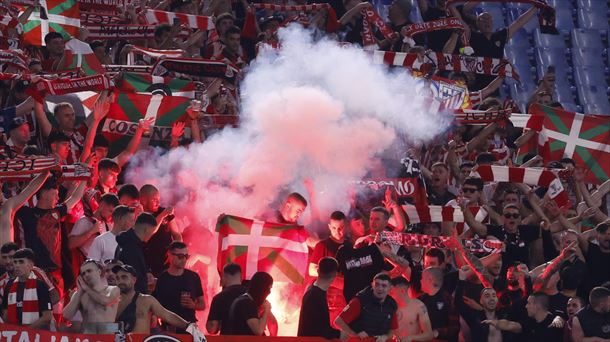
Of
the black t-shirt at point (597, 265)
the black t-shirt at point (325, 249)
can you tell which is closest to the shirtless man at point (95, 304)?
the black t-shirt at point (325, 249)

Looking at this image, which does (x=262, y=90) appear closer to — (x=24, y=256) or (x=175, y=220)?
(x=175, y=220)

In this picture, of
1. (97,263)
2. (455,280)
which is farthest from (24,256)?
(455,280)

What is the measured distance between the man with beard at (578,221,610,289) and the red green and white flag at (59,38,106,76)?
5.19 metres

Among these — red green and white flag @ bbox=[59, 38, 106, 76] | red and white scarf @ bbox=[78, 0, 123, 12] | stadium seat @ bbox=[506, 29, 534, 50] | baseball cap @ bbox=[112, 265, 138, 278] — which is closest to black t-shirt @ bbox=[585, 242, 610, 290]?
baseball cap @ bbox=[112, 265, 138, 278]

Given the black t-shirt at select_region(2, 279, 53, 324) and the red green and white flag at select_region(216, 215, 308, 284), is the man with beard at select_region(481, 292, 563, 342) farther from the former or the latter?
the black t-shirt at select_region(2, 279, 53, 324)

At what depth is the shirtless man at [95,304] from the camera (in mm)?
12508

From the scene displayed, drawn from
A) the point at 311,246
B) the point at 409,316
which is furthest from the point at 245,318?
the point at 311,246

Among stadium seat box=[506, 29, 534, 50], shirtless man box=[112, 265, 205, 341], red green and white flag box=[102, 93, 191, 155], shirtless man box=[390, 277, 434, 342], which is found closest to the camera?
shirtless man box=[112, 265, 205, 341]

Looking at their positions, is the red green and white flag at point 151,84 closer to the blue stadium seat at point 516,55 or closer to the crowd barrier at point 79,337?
the crowd barrier at point 79,337

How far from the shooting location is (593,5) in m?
25.0

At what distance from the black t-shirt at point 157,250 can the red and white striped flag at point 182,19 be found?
517cm

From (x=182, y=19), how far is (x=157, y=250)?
18.3ft

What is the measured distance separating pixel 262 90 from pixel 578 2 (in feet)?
31.4

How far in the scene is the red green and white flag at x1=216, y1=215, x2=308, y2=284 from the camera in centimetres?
1454
